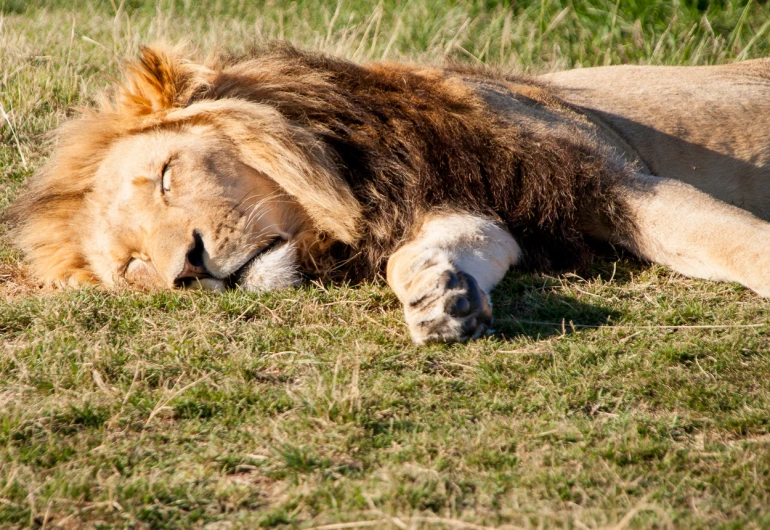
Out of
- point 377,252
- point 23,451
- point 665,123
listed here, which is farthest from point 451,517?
point 665,123

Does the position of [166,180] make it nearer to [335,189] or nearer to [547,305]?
[335,189]

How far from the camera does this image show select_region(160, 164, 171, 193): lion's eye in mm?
3121

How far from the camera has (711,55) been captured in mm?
5996

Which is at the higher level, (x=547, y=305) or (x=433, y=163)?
(x=433, y=163)

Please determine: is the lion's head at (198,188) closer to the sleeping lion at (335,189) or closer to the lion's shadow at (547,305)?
the sleeping lion at (335,189)

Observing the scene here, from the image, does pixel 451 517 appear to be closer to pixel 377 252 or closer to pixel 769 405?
pixel 769 405

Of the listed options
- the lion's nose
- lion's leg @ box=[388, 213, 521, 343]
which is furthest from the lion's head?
lion's leg @ box=[388, 213, 521, 343]

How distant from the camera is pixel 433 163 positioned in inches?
131

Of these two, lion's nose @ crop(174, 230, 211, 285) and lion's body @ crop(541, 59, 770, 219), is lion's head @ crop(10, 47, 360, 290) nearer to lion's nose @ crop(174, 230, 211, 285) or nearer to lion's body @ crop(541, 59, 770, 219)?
lion's nose @ crop(174, 230, 211, 285)

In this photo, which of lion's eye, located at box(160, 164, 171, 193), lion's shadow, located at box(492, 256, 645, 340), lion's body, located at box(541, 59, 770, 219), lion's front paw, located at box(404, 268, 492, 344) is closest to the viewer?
lion's front paw, located at box(404, 268, 492, 344)

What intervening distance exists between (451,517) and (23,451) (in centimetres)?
116

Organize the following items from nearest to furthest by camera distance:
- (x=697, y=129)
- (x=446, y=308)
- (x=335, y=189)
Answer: (x=446, y=308) < (x=335, y=189) < (x=697, y=129)

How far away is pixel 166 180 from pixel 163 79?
0.42 m

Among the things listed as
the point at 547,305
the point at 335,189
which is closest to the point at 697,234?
the point at 547,305
